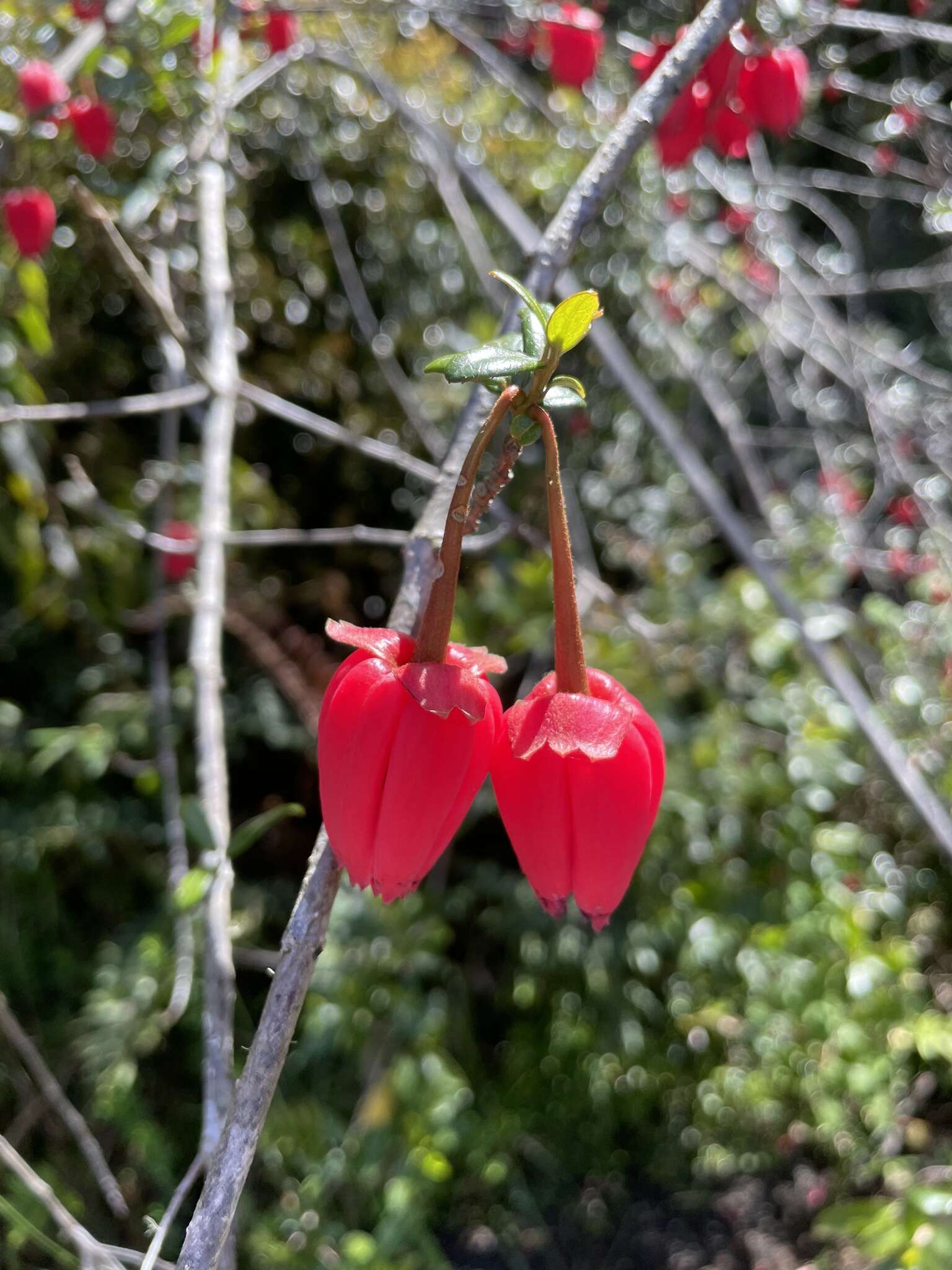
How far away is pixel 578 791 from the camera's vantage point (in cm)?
45

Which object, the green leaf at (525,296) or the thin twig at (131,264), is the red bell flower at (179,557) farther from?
the green leaf at (525,296)

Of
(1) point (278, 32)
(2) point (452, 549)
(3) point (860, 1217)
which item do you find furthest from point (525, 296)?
(1) point (278, 32)

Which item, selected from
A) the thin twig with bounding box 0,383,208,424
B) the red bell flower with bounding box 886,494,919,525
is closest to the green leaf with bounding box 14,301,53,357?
the thin twig with bounding box 0,383,208,424

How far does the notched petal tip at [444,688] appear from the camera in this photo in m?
0.42

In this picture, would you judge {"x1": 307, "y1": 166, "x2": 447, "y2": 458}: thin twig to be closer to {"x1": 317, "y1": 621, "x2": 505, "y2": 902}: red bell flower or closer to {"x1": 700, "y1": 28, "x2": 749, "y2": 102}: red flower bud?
{"x1": 700, "y1": 28, "x2": 749, "y2": 102}: red flower bud

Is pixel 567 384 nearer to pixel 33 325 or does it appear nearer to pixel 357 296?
pixel 33 325

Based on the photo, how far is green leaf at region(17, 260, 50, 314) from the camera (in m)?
1.17

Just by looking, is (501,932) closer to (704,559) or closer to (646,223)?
(704,559)

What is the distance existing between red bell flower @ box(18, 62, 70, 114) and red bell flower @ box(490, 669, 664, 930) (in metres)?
0.94

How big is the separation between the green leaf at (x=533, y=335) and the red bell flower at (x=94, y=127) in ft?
2.80

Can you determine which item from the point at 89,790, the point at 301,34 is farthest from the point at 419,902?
the point at 301,34

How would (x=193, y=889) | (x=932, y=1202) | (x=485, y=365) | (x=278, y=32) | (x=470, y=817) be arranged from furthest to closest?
(x=470, y=817), (x=278, y=32), (x=932, y=1202), (x=193, y=889), (x=485, y=365)

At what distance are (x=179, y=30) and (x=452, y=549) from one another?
93 centimetres

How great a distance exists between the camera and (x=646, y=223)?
1957 mm
